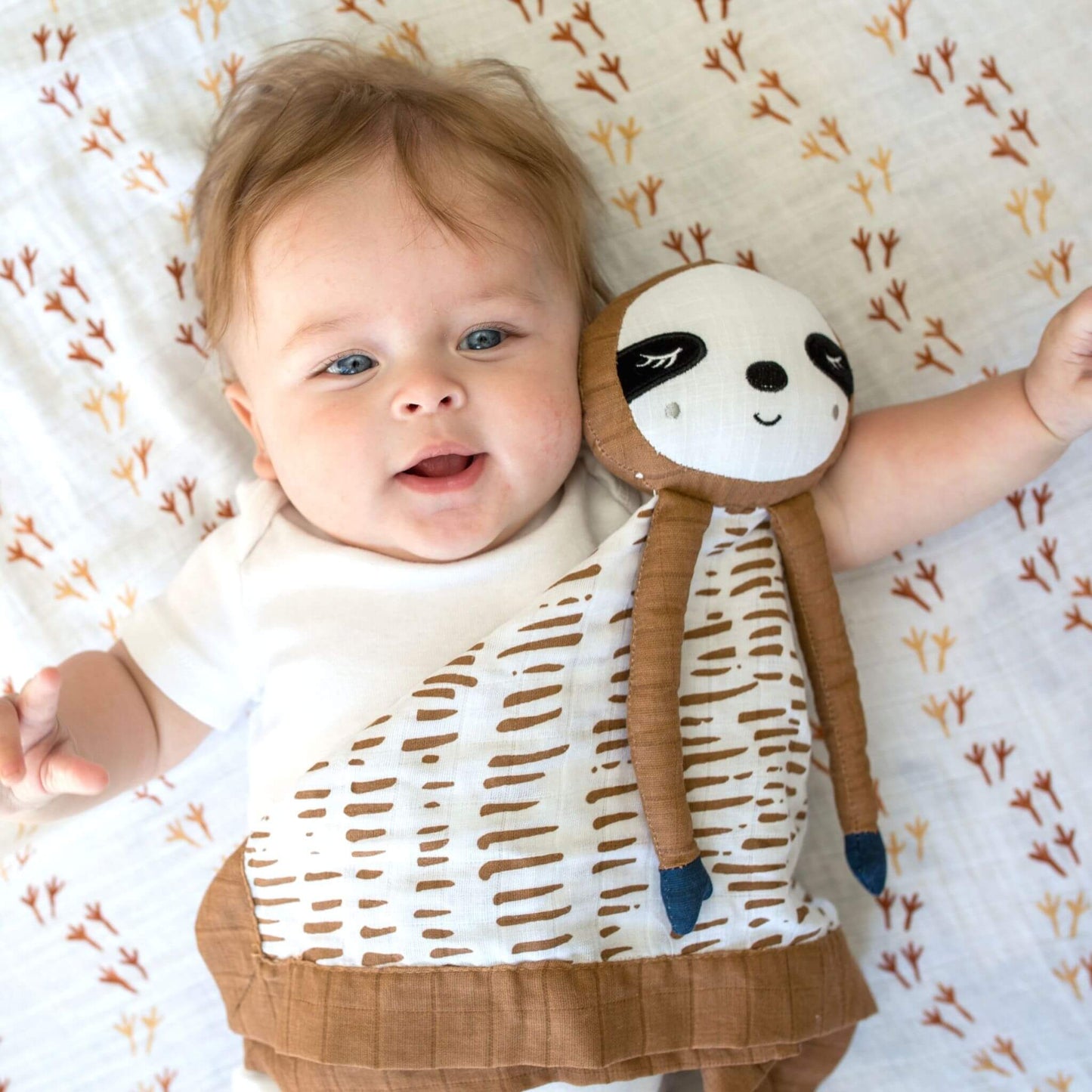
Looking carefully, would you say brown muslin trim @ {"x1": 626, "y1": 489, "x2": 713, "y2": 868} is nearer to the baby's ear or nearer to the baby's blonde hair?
the baby's blonde hair

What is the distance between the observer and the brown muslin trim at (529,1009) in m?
0.98

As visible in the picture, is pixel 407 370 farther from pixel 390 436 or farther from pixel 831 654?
pixel 831 654

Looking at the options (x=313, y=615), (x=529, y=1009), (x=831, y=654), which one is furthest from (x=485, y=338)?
(x=529, y=1009)

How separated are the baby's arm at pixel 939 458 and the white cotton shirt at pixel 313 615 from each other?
9.3 inches

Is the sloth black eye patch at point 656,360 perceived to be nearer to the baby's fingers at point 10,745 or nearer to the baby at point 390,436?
the baby at point 390,436

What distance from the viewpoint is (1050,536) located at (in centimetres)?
125

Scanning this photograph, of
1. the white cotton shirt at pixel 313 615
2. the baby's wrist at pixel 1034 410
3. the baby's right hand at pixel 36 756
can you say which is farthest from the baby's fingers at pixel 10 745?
the baby's wrist at pixel 1034 410

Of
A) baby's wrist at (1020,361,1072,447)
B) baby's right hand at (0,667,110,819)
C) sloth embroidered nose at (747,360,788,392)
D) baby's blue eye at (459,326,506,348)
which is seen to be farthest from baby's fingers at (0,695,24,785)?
baby's wrist at (1020,361,1072,447)

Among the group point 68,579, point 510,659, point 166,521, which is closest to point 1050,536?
point 510,659

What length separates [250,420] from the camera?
1.20m

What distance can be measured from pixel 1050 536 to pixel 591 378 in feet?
1.91

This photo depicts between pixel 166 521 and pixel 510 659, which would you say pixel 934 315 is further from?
pixel 166 521

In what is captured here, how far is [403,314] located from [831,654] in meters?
0.54

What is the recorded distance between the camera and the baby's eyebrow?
3.39 ft
